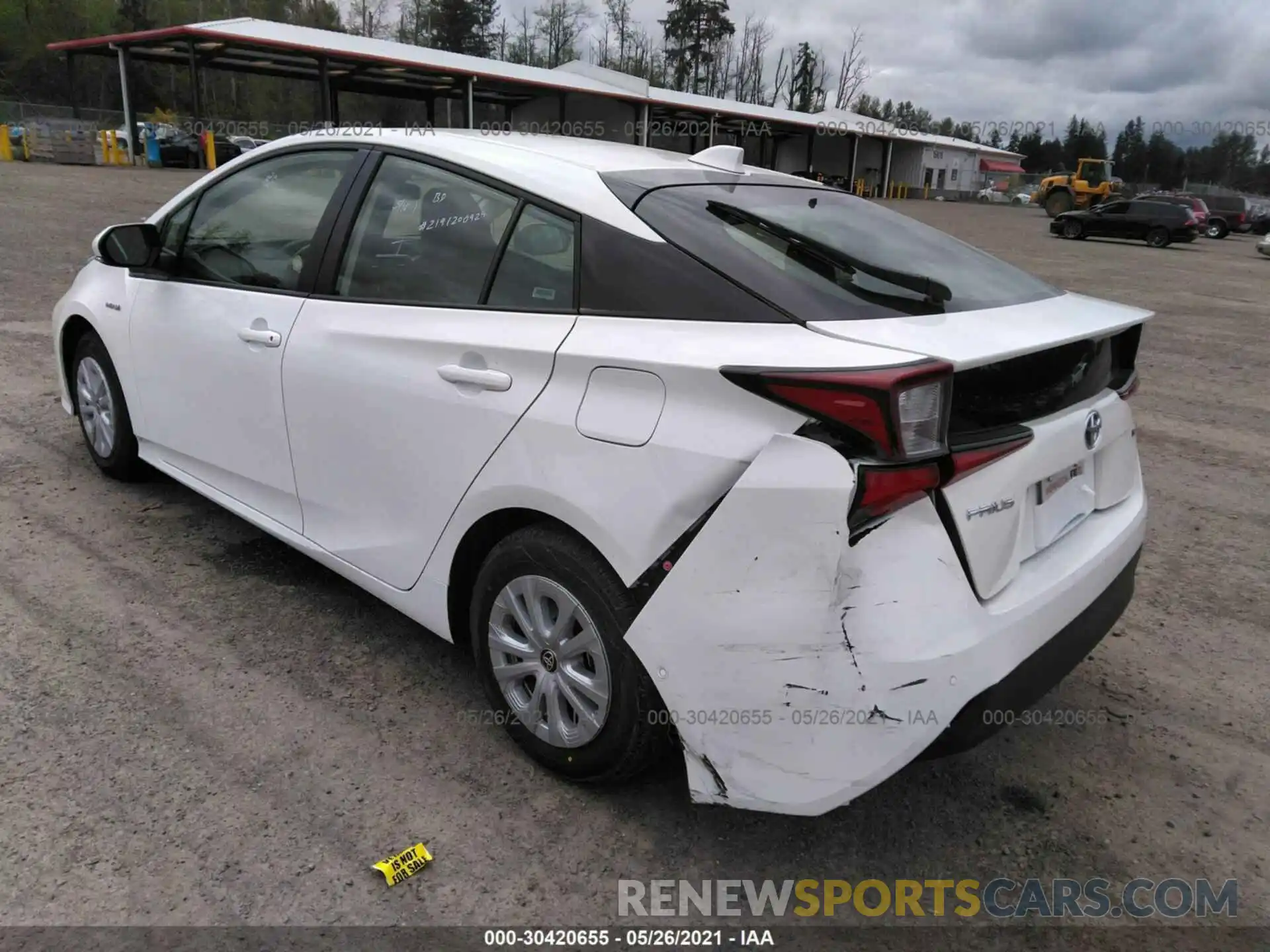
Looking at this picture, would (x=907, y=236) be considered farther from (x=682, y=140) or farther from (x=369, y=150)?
(x=682, y=140)

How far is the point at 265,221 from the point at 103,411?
1625mm

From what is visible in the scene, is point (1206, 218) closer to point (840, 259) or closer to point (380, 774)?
point (840, 259)

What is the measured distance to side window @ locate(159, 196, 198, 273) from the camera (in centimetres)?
374

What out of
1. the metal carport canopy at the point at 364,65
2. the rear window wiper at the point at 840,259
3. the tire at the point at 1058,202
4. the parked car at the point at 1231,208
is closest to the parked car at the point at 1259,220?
the parked car at the point at 1231,208

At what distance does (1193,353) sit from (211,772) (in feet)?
33.4

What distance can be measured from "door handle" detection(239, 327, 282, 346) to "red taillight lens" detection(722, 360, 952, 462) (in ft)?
6.24

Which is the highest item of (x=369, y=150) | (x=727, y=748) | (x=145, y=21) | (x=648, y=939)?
(x=145, y=21)

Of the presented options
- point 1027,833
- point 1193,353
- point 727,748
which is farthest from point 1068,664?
point 1193,353

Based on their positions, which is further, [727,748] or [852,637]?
[727,748]

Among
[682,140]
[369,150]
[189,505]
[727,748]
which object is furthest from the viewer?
[682,140]

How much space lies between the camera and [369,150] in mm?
3018

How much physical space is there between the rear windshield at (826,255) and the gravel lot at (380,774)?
1388 mm

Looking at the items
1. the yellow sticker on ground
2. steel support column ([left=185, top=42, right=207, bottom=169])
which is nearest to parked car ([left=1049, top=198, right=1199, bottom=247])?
steel support column ([left=185, top=42, right=207, bottom=169])

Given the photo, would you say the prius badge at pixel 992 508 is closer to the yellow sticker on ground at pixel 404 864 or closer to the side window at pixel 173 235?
the yellow sticker on ground at pixel 404 864
